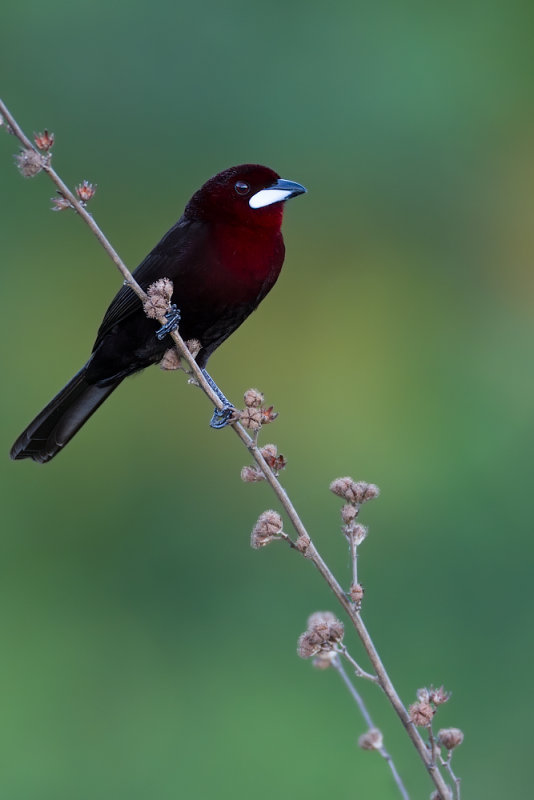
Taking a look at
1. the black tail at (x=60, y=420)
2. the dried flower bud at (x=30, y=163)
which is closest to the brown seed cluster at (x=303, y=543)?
the dried flower bud at (x=30, y=163)

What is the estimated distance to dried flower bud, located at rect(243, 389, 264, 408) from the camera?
162 centimetres

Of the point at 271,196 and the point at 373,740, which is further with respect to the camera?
the point at 271,196

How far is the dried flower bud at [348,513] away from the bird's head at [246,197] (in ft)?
3.97

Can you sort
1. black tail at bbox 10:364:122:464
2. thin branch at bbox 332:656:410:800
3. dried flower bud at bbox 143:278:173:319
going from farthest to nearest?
1. black tail at bbox 10:364:122:464
2. dried flower bud at bbox 143:278:173:319
3. thin branch at bbox 332:656:410:800

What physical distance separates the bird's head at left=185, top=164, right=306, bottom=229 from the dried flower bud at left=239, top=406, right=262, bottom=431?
990 mm

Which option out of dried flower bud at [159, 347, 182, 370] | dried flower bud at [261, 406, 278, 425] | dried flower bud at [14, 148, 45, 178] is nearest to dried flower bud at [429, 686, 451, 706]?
dried flower bud at [261, 406, 278, 425]

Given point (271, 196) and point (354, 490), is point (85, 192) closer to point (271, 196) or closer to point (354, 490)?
point (354, 490)

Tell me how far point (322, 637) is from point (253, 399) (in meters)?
0.45

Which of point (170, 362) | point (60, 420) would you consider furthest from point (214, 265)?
point (60, 420)

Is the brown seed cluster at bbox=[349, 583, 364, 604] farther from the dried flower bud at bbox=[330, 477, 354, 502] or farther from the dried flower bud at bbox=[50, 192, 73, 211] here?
the dried flower bud at bbox=[50, 192, 73, 211]

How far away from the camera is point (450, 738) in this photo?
1.26m

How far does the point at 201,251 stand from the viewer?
8.12 feet

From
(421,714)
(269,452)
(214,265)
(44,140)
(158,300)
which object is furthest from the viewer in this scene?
(214,265)

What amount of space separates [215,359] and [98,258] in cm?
80
